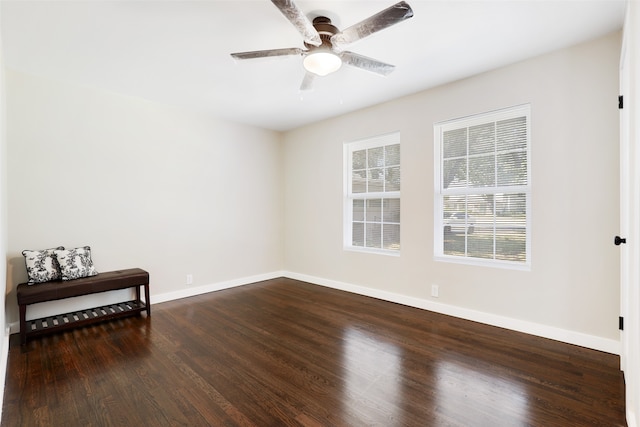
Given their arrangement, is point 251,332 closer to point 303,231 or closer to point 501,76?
A: point 303,231

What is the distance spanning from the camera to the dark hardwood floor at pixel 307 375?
1.82 meters

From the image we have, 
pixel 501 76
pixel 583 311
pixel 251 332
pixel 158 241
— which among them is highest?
pixel 501 76

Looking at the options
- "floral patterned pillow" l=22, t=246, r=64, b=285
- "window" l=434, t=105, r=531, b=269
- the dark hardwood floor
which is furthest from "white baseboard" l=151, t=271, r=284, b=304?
"window" l=434, t=105, r=531, b=269

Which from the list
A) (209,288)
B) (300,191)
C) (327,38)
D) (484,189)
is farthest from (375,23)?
(209,288)

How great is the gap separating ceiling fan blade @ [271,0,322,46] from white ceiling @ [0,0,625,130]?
203mm

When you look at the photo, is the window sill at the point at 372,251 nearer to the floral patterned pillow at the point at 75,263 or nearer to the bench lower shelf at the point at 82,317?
the bench lower shelf at the point at 82,317

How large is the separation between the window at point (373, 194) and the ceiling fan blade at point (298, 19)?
84.0 inches

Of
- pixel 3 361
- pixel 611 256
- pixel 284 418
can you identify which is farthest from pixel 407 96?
pixel 3 361

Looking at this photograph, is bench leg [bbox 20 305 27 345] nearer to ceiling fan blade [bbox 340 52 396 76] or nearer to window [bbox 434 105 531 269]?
ceiling fan blade [bbox 340 52 396 76]

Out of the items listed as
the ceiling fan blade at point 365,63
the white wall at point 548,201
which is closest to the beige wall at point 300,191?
the white wall at point 548,201

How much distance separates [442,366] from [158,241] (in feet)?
11.9

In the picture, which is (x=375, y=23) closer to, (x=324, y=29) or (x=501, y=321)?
(x=324, y=29)

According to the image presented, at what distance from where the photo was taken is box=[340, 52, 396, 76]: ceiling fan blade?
2.41 meters

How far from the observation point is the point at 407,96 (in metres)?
3.86
